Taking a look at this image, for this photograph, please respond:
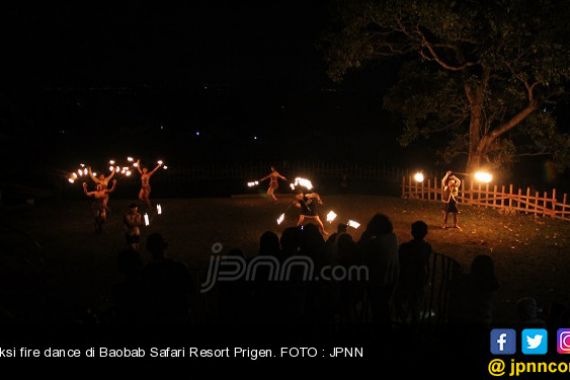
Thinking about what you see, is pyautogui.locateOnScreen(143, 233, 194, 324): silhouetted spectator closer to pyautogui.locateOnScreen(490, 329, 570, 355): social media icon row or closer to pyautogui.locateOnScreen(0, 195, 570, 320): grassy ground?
pyautogui.locateOnScreen(0, 195, 570, 320): grassy ground

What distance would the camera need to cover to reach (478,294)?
5945 millimetres

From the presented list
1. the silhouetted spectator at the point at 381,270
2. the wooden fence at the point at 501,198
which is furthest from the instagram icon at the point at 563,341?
the wooden fence at the point at 501,198

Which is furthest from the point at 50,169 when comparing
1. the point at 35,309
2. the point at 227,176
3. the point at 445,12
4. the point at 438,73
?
the point at 227,176

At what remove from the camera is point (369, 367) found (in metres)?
5.38

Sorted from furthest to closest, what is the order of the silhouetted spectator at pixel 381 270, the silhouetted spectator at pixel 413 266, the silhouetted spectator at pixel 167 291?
1. the silhouetted spectator at pixel 413 266
2. the silhouetted spectator at pixel 381 270
3. the silhouetted spectator at pixel 167 291

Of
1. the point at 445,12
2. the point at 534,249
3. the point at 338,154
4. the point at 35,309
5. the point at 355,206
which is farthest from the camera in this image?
the point at 338,154

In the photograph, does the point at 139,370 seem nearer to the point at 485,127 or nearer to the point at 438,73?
the point at 438,73

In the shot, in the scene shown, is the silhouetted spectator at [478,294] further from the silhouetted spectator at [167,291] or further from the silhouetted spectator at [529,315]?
the silhouetted spectator at [167,291]

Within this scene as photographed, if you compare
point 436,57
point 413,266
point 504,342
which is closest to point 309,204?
point 413,266

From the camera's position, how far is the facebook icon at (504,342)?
5188 mm

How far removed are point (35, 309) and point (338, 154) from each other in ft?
94.2

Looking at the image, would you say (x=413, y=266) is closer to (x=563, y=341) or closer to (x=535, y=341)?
(x=535, y=341)

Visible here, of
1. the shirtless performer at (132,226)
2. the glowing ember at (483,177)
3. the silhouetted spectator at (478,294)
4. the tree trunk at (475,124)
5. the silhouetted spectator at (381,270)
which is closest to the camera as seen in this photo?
the silhouetted spectator at (478,294)

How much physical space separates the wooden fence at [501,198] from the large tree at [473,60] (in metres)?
1.86
